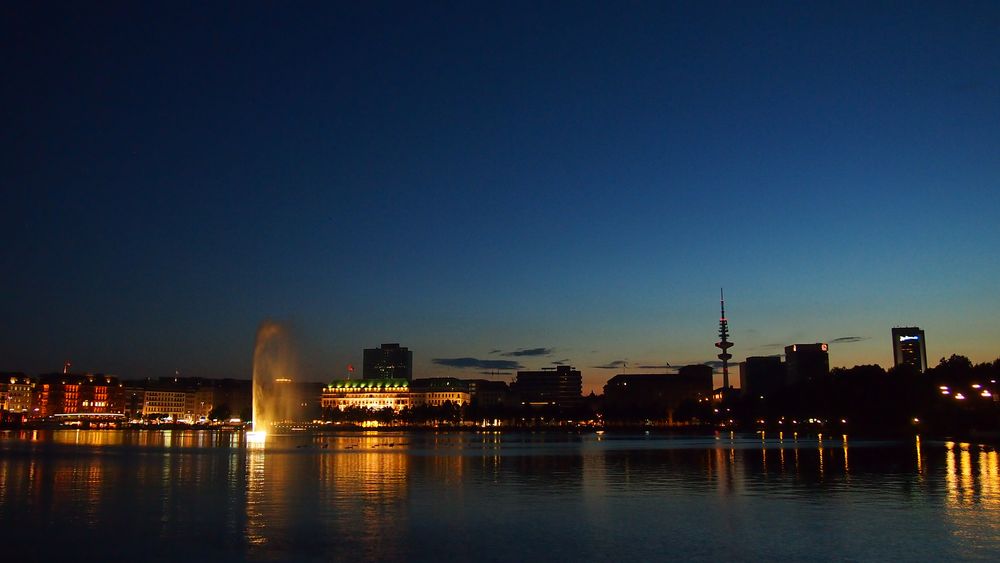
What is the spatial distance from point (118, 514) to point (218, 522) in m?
4.66

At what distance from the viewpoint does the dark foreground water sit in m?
22.3

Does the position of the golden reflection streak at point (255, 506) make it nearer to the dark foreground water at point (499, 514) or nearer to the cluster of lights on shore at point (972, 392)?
the dark foreground water at point (499, 514)

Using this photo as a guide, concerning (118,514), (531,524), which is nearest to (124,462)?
(118,514)

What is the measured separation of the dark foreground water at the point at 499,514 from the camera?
22.3m

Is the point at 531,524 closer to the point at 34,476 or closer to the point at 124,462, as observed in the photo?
the point at 34,476

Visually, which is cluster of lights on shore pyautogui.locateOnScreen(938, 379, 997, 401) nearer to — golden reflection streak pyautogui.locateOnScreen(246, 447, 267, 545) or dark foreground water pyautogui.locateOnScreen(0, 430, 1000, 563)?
dark foreground water pyautogui.locateOnScreen(0, 430, 1000, 563)

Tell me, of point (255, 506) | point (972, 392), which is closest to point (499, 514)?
point (255, 506)

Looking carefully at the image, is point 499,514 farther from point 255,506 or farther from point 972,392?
point 972,392

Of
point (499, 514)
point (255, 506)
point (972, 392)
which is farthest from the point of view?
point (972, 392)

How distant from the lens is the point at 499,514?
2969 centimetres

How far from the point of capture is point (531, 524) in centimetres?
2708

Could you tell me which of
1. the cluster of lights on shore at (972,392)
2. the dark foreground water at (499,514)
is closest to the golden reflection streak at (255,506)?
the dark foreground water at (499,514)

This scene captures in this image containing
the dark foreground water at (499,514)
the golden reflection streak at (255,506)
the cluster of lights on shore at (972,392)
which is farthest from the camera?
the cluster of lights on shore at (972,392)

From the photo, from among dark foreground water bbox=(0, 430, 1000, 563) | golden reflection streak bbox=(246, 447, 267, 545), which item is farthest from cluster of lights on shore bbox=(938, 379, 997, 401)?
golden reflection streak bbox=(246, 447, 267, 545)
